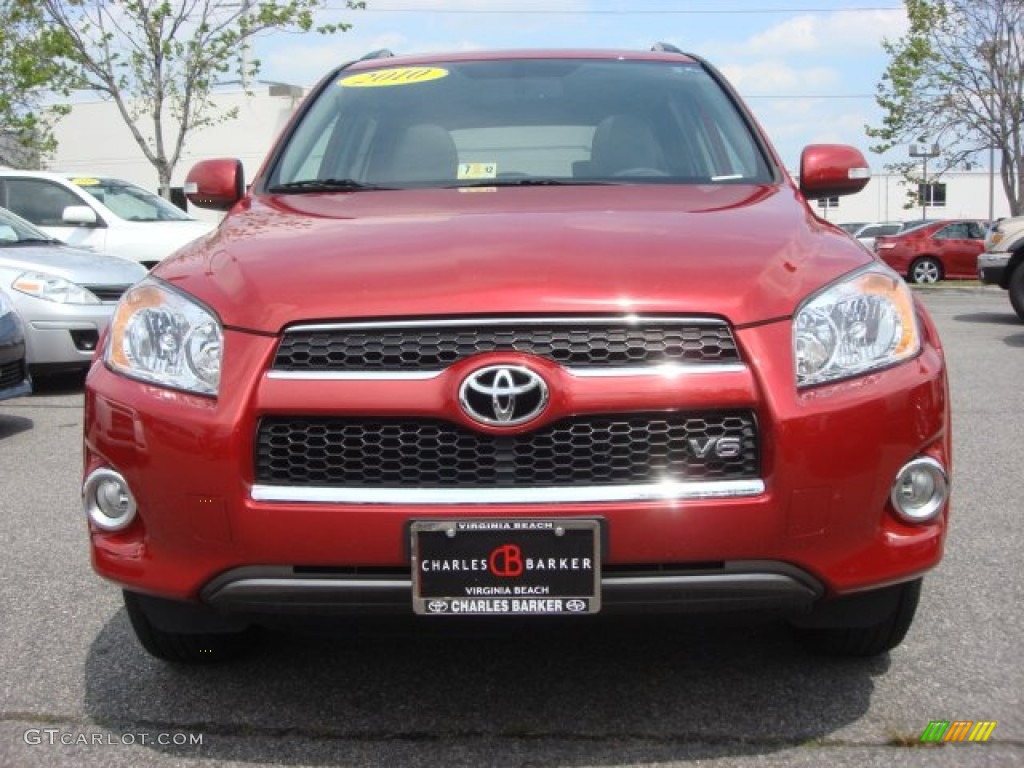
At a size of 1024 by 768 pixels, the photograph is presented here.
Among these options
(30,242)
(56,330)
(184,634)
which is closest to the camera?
(184,634)

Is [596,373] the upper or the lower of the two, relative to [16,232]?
upper

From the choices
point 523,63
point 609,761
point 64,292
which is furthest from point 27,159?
point 609,761

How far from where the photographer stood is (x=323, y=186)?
3.53 meters

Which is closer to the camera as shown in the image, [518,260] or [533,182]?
[518,260]

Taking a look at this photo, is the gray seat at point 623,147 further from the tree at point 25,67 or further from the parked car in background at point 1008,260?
the tree at point 25,67

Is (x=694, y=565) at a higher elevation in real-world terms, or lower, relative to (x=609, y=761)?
higher

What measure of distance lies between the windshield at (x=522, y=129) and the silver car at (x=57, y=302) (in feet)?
15.5

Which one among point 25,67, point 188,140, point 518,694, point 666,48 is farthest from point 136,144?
point 518,694

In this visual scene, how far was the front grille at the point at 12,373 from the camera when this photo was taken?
6477 millimetres

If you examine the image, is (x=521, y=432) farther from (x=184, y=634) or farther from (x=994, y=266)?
(x=994, y=266)

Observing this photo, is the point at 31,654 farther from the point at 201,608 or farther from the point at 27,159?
the point at 27,159

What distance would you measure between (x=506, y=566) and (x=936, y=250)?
2388 cm

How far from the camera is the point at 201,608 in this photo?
263 centimetres

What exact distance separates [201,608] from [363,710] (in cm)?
45
